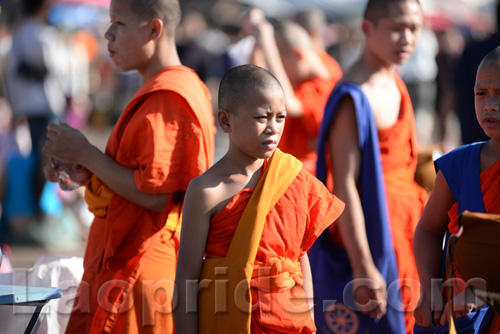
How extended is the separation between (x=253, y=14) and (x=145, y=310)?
2.84 metres

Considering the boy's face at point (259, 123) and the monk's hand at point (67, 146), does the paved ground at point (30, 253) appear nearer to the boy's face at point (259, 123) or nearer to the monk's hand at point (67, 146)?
the monk's hand at point (67, 146)

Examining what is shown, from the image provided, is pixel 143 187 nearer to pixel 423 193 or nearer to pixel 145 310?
pixel 145 310

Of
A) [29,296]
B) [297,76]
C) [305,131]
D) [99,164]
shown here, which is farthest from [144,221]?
[297,76]

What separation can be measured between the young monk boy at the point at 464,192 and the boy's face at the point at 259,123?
0.60 meters

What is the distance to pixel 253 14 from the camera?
18.3ft

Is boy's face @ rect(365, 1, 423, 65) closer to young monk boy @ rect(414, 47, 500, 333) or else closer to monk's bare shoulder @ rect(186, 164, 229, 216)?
young monk boy @ rect(414, 47, 500, 333)

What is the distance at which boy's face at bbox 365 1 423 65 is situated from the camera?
3982 mm

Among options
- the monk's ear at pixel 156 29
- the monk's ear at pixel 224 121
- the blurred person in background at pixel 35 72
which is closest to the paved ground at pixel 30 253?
the blurred person in background at pixel 35 72

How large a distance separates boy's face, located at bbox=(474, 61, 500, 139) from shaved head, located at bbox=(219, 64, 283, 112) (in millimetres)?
686

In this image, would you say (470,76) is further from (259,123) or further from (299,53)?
(259,123)

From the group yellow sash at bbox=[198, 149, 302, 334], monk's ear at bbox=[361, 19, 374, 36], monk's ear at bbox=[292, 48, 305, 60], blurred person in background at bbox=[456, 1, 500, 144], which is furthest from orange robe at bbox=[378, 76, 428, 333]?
monk's ear at bbox=[292, 48, 305, 60]

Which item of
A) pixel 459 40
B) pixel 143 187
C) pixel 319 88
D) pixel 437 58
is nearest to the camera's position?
pixel 143 187

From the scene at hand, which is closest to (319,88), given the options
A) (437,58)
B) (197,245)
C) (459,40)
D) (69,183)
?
(69,183)

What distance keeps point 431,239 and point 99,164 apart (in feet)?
4.34
